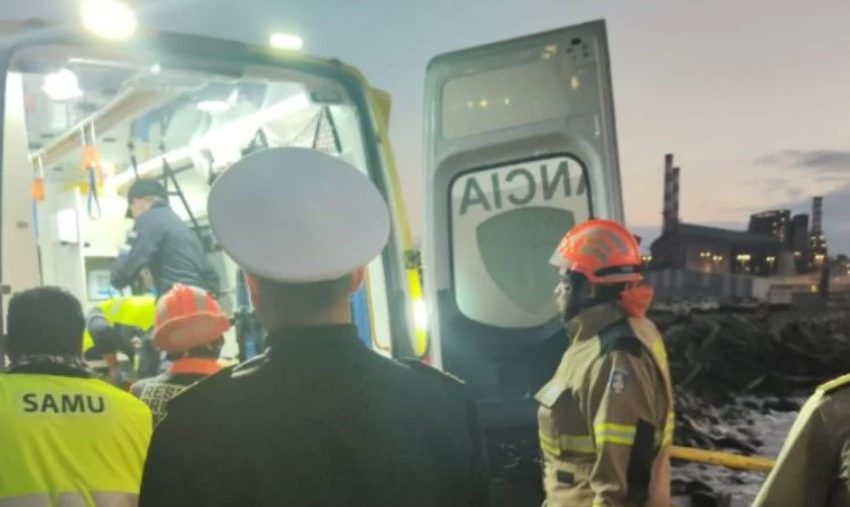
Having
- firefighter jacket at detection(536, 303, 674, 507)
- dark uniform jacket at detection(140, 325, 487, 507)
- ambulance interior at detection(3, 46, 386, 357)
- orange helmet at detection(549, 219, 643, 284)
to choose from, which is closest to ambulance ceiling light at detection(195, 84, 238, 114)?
ambulance interior at detection(3, 46, 386, 357)

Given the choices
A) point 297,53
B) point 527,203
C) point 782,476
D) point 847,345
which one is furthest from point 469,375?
point 847,345

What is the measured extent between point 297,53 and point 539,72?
1048 millimetres

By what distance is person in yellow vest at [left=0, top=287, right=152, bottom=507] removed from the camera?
6.91 feet

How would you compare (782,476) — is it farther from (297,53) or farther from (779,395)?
(779,395)

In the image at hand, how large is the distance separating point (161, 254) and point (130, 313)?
2.20 ft

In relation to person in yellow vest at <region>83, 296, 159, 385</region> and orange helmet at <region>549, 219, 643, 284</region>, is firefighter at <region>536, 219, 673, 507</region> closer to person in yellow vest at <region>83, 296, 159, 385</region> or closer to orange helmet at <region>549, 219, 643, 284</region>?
orange helmet at <region>549, 219, 643, 284</region>

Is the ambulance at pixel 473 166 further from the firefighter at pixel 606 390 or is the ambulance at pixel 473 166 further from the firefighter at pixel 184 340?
the firefighter at pixel 606 390

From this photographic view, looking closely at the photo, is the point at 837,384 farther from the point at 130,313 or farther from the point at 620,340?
the point at 130,313

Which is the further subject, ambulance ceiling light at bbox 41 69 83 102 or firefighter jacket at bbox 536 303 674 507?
ambulance ceiling light at bbox 41 69 83 102

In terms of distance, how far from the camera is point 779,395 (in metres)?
19.9

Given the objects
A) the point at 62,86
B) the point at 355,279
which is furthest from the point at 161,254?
the point at 355,279

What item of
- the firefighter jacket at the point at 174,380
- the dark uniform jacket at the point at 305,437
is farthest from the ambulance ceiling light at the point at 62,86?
the dark uniform jacket at the point at 305,437

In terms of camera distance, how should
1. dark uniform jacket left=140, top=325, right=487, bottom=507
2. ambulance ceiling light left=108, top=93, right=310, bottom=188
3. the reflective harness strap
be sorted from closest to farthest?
dark uniform jacket left=140, top=325, right=487, bottom=507 → the reflective harness strap → ambulance ceiling light left=108, top=93, right=310, bottom=188

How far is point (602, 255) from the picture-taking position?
9.68 ft
